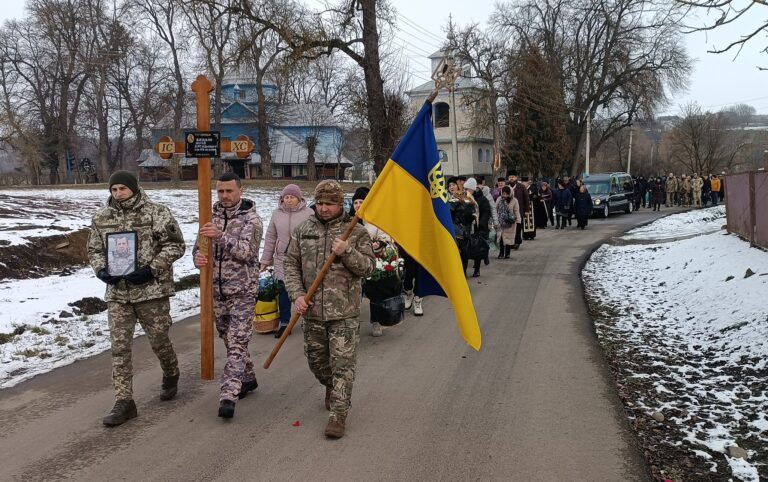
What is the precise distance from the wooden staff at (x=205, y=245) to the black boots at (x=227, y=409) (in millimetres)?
715

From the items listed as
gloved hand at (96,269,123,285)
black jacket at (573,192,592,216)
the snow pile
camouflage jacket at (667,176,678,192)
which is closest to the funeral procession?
gloved hand at (96,269,123,285)

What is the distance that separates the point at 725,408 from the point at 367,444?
2.92m

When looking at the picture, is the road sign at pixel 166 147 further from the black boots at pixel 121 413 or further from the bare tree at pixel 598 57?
the bare tree at pixel 598 57

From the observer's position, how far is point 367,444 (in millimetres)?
4176

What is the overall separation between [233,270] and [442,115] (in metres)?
51.7

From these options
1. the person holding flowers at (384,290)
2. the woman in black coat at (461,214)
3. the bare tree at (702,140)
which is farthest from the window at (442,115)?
the person holding flowers at (384,290)

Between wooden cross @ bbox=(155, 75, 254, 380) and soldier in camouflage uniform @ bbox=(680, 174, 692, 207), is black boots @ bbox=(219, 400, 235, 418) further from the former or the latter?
soldier in camouflage uniform @ bbox=(680, 174, 692, 207)

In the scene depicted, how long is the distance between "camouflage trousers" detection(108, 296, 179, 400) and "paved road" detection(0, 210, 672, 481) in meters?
0.33

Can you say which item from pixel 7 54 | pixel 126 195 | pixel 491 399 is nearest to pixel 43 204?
pixel 126 195

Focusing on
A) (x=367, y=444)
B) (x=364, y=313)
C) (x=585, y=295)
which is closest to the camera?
(x=367, y=444)

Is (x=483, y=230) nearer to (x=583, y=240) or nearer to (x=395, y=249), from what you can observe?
(x=395, y=249)

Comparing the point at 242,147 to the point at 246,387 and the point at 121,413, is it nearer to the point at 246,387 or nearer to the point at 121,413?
the point at 246,387

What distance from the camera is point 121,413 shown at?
15.1 feet

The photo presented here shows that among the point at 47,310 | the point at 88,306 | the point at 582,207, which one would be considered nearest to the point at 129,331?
the point at 47,310
